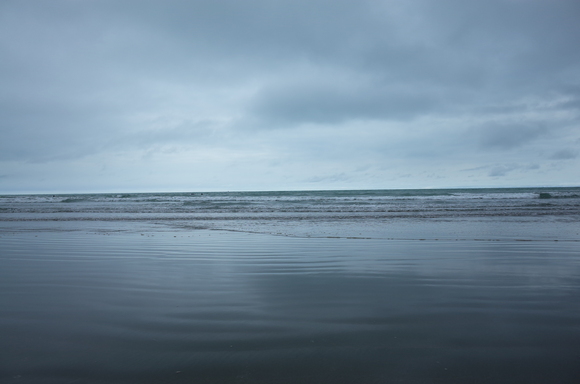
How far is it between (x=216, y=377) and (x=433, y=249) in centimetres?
766

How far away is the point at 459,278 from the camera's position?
19.4 ft

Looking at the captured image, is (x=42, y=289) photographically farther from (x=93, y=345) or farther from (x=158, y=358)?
(x=158, y=358)

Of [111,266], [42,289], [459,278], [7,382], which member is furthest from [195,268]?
[459,278]

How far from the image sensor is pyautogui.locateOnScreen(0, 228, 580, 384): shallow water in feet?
9.38

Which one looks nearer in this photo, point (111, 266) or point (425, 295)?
point (425, 295)

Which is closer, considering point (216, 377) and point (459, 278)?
point (216, 377)

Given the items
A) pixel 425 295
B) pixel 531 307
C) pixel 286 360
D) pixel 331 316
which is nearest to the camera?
pixel 286 360

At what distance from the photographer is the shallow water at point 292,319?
286cm

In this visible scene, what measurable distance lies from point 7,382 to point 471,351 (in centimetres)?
388

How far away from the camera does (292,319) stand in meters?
4.02

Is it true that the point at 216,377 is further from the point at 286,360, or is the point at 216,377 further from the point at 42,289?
the point at 42,289

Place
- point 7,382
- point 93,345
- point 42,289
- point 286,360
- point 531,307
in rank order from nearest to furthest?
1. point 7,382
2. point 286,360
3. point 93,345
4. point 531,307
5. point 42,289

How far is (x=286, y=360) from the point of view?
3002mm

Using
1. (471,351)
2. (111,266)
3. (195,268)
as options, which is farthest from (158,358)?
(111,266)
